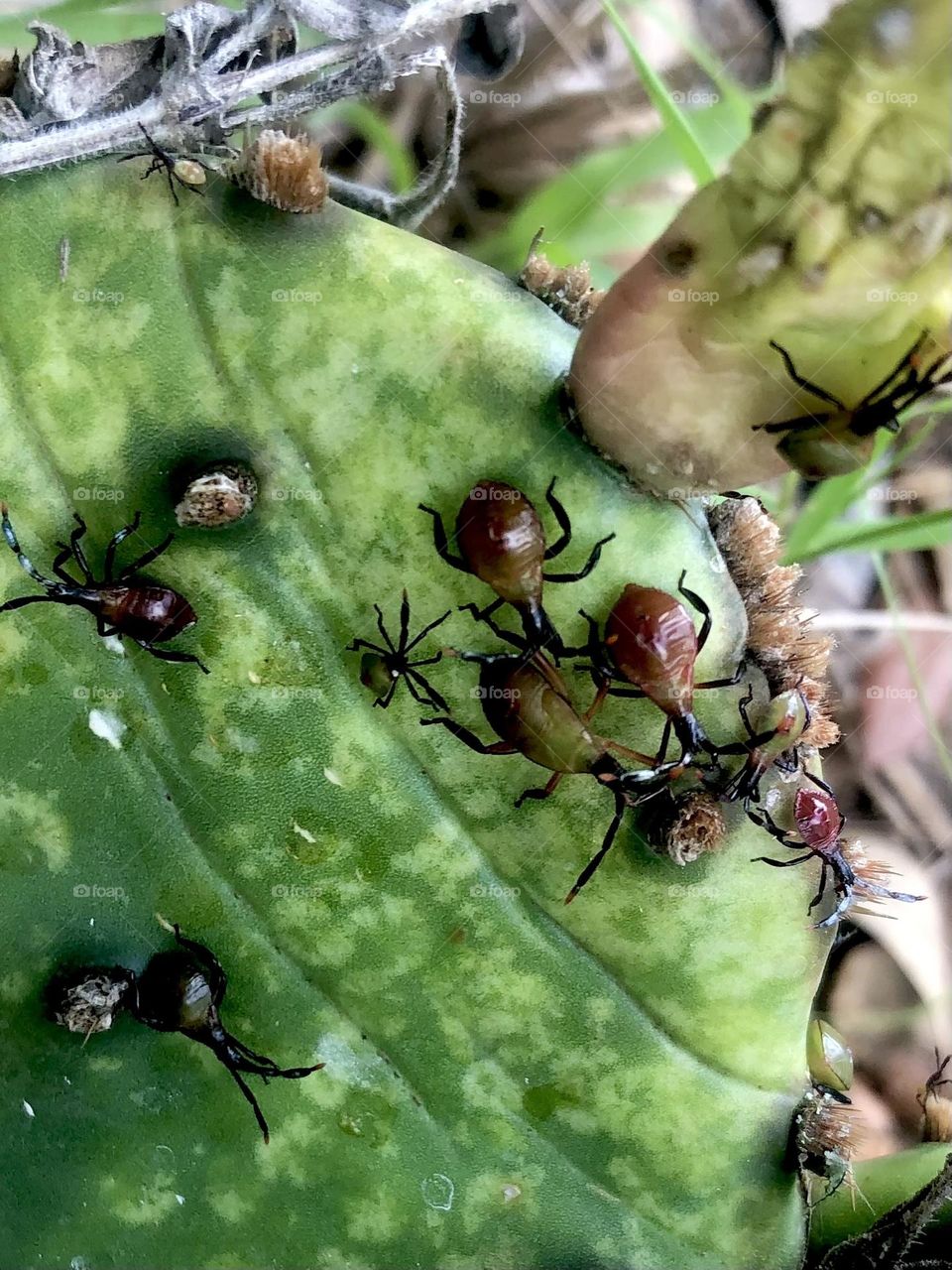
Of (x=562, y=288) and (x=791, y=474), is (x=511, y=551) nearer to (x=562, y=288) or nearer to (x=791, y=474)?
(x=562, y=288)

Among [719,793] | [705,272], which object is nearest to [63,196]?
[705,272]

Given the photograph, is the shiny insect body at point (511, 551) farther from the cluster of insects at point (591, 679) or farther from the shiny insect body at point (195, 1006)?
the shiny insect body at point (195, 1006)

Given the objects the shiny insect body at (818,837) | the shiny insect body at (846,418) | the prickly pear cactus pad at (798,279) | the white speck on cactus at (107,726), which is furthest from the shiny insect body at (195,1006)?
the shiny insect body at (846,418)

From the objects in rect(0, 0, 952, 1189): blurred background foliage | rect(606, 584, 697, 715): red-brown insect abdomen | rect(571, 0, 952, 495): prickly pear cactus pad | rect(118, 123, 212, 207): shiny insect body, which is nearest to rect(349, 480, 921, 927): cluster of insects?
rect(606, 584, 697, 715): red-brown insect abdomen

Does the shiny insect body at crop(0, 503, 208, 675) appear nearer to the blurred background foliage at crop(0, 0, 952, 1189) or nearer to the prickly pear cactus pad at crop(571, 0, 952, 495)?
the prickly pear cactus pad at crop(571, 0, 952, 495)

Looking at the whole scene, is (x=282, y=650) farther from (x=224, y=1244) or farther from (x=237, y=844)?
(x=224, y=1244)
